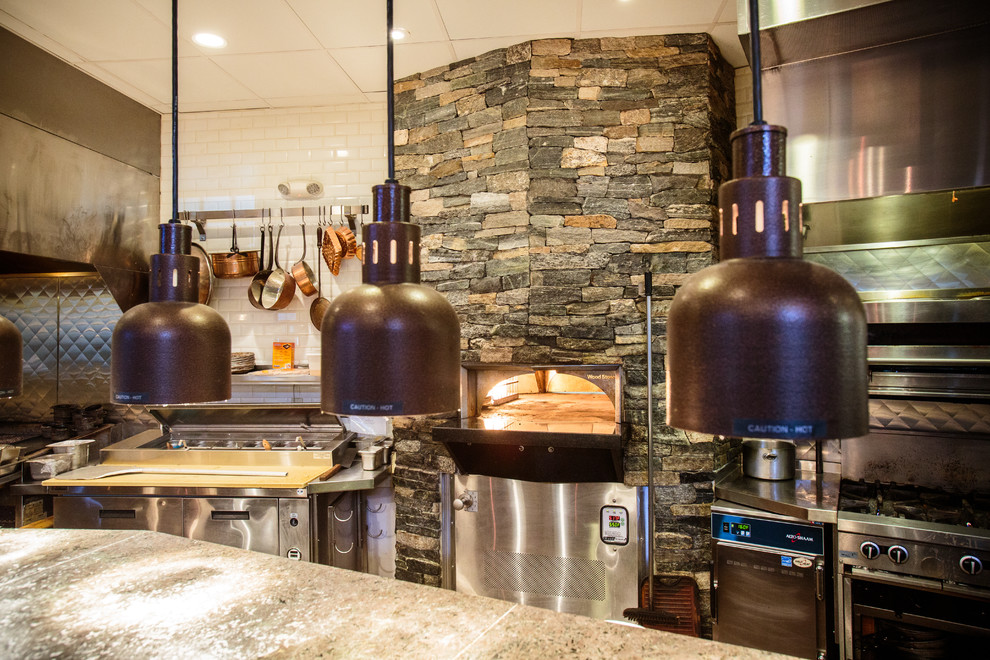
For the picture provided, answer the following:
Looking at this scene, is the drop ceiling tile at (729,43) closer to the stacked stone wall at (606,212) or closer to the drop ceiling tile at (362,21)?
the stacked stone wall at (606,212)

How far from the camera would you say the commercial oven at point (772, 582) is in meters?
2.54

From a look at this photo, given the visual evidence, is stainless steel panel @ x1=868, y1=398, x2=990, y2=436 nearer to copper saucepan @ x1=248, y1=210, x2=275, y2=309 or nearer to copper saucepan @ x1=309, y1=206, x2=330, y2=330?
copper saucepan @ x1=309, y1=206, x2=330, y2=330

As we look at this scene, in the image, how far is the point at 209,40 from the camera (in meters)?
3.24

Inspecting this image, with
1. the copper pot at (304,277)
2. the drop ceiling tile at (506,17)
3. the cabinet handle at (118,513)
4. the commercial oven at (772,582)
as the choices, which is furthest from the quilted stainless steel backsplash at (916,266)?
the cabinet handle at (118,513)

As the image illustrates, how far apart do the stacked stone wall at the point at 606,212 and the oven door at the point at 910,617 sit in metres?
0.69

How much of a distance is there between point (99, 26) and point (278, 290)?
1790 millimetres

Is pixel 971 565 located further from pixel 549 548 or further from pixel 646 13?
pixel 646 13

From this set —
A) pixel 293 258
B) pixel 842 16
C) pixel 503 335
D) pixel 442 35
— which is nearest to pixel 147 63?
pixel 293 258

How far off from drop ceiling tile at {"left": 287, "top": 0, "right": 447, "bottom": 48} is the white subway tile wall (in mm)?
877

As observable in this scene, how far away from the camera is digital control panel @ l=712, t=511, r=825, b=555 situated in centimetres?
257

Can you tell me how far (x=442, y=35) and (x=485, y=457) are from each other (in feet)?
7.53

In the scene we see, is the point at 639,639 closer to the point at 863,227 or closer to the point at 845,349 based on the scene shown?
the point at 845,349

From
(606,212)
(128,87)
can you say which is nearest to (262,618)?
(606,212)

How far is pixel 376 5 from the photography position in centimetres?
288
